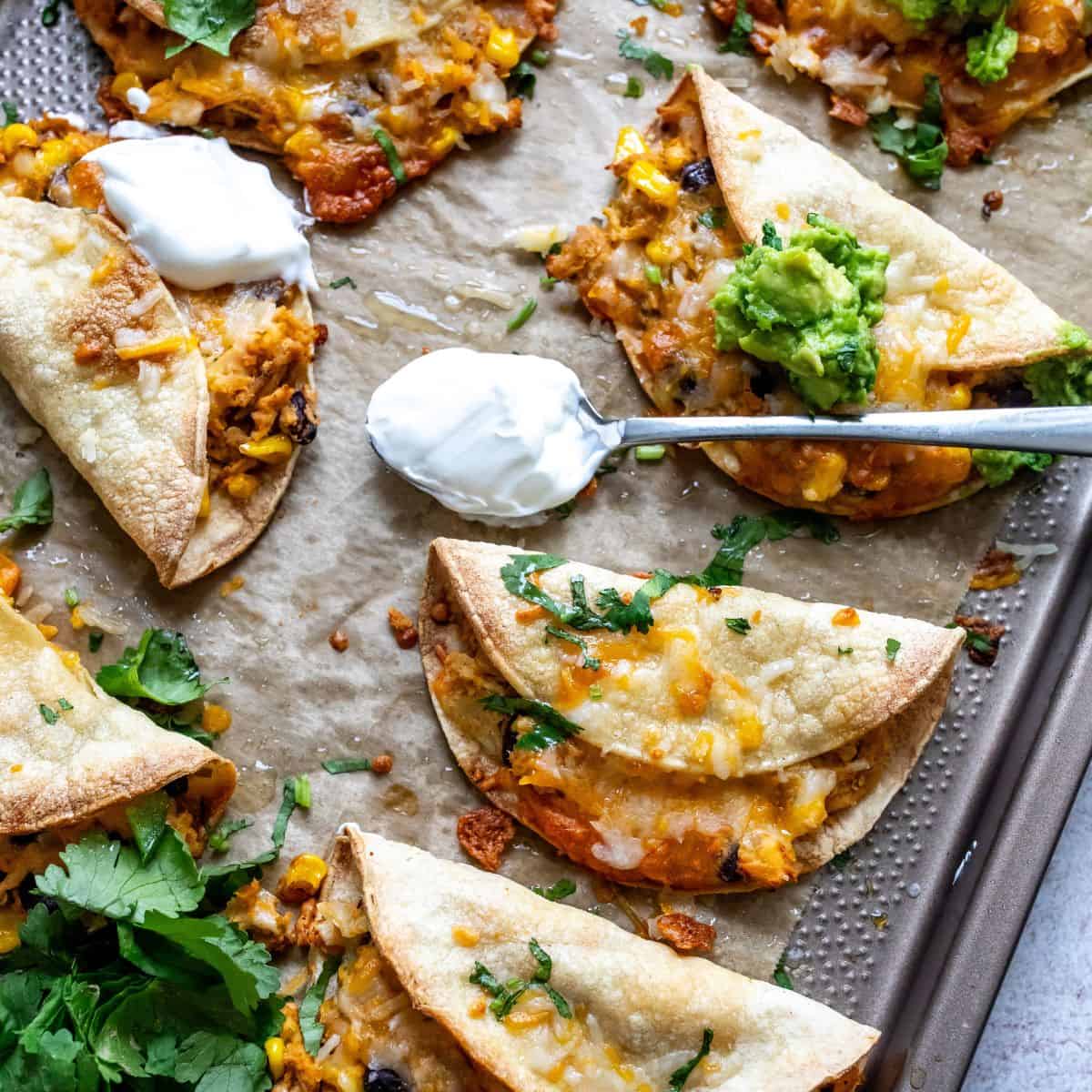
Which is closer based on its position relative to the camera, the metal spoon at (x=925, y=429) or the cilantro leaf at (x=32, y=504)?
the metal spoon at (x=925, y=429)

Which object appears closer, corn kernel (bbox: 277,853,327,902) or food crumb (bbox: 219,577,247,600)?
corn kernel (bbox: 277,853,327,902)

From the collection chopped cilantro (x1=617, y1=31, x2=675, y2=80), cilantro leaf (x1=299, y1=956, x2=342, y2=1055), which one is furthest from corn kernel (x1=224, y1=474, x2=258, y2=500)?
chopped cilantro (x1=617, y1=31, x2=675, y2=80)

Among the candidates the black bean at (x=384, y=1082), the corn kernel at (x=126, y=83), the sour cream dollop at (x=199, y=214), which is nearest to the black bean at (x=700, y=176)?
the sour cream dollop at (x=199, y=214)

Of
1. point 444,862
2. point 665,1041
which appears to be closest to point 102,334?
point 444,862

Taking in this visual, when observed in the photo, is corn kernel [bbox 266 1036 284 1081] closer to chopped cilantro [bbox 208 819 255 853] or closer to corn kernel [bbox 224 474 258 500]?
chopped cilantro [bbox 208 819 255 853]

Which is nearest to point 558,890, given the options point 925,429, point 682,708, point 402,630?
point 682,708

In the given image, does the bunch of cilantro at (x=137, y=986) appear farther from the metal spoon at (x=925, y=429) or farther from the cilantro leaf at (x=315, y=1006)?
the metal spoon at (x=925, y=429)
